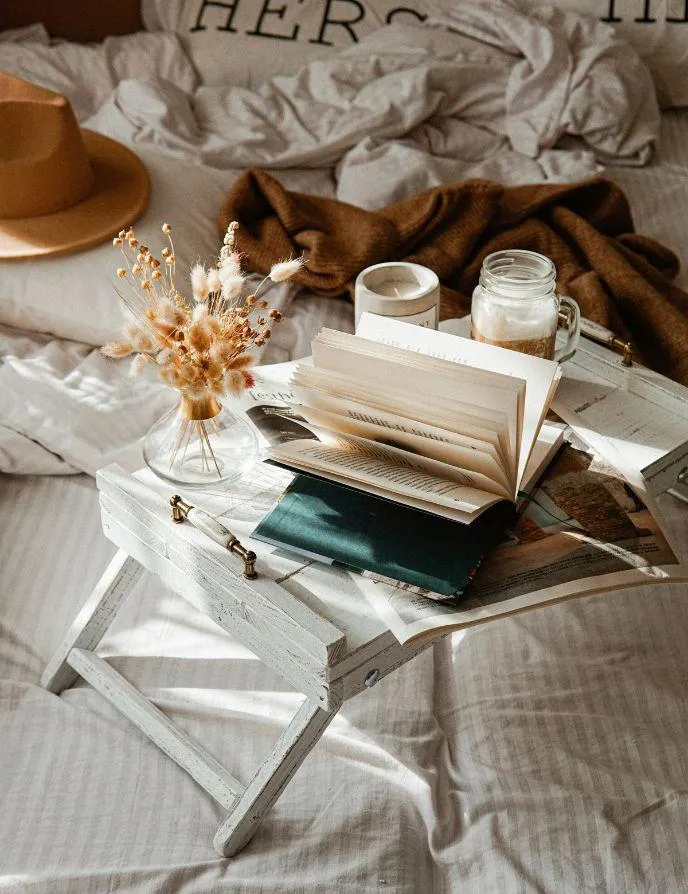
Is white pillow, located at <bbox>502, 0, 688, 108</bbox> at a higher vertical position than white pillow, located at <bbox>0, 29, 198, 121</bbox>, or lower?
higher

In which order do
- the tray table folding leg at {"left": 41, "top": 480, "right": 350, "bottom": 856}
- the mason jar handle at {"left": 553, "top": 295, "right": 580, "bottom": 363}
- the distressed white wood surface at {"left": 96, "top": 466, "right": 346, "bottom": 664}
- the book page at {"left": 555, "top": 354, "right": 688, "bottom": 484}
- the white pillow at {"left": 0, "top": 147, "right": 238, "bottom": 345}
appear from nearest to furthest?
the distressed white wood surface at {"left": 96, "top": 466, "right": 346, "bottom": 664} < the tray table folding leg at {"left": 41, "top": 480, "right": 350, "bottom": 856} < the book page at {"left": 555, "top": 354, "right": 688, "bottom": 484} < the mason jar handle at {"left": 553, "top": 295, "right": 580, "bottom": 363} < the white pillow at {"left": 0, "top": 147, "right": 238, "bottom": 345}

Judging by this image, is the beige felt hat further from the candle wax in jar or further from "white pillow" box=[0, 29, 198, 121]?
the candle wax in jar

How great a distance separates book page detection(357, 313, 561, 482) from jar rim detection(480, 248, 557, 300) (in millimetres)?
93

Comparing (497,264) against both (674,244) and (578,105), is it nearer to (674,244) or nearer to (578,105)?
(674,244)

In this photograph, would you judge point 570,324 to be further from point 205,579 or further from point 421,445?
point 205,579

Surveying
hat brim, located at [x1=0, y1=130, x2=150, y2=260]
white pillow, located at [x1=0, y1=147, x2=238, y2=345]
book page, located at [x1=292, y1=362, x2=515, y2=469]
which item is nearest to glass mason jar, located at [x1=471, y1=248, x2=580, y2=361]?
book page, located at [x1=292, y1=362, x2=515, y2=469]

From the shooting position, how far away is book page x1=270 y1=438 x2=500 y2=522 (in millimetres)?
857

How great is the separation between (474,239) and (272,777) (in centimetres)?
108

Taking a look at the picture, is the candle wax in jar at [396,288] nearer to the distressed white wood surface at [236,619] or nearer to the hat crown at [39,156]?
the distressed white wood surface at [236,619]

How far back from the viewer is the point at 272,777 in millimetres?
948

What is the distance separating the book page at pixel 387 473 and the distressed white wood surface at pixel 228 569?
4.4 inches

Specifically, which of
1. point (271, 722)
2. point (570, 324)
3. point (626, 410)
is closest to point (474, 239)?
point (570, 324)

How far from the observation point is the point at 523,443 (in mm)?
986

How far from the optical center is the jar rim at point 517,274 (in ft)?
3.60
